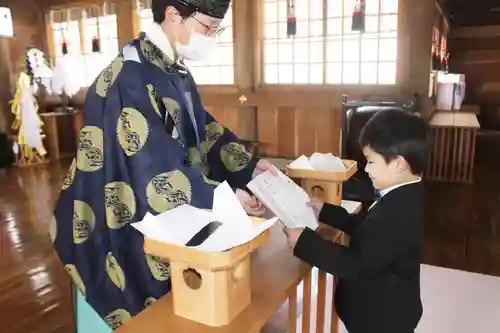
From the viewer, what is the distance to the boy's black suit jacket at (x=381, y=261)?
1064mm

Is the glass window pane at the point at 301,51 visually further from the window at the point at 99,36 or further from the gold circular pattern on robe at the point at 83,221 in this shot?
the gold circular pattern on robe at the point at 83,221

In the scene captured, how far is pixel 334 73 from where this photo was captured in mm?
4910

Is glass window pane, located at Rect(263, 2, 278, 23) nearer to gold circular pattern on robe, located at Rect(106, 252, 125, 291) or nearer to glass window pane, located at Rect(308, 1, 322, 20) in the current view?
glass window pane, located at Rect(308, 1, 322, 20)

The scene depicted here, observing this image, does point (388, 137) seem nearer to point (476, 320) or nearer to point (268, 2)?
point (476, 320)

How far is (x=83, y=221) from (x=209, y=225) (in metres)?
0.53

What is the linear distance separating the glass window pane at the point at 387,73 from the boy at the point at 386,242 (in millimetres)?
3684

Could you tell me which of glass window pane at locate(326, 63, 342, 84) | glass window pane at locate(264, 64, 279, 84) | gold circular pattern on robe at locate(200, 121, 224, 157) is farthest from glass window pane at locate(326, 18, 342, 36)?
gold circular pattern on robe at locate(200, 121, 224, 157)

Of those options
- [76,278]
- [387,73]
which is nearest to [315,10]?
[387,73]

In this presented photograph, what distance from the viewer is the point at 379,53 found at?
4645 millimetres

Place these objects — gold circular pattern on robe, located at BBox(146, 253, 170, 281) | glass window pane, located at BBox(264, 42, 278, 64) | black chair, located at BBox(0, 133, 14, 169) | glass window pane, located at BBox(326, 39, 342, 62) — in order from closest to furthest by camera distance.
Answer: gold circular pattern on robe, located at BBox(146, 253, 170, 281), glass window pane, located at BBox(326, 39, 342, 62), glass window pane, located at BBox(264, 42, 278, 64), black chair, located at BBox(0, 133, 14, 169)

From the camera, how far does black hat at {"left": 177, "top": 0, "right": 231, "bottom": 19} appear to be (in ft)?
4.00

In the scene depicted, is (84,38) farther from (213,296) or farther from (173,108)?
(213,296)

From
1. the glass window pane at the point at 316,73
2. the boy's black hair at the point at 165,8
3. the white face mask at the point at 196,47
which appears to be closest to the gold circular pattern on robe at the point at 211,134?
the white face mask at the point at 196,47

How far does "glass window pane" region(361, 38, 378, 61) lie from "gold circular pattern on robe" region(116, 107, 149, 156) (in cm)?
397
